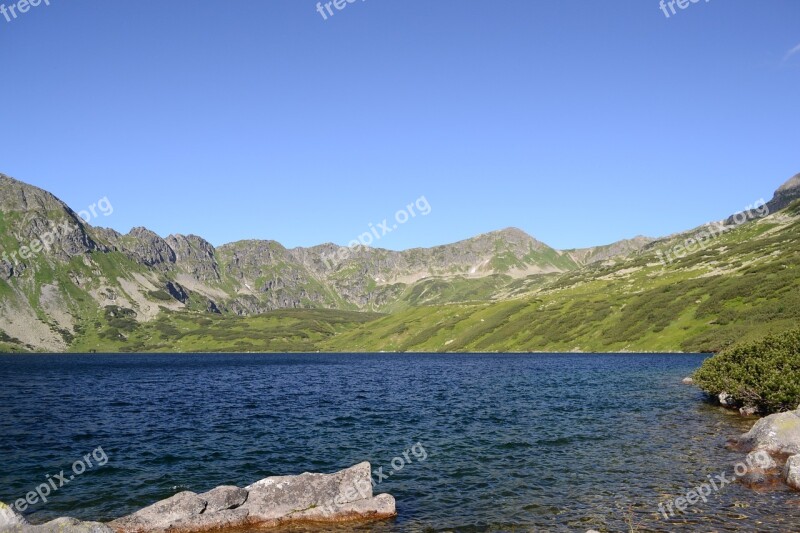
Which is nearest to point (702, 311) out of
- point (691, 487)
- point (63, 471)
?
point (691, 487)

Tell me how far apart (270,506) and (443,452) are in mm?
16642

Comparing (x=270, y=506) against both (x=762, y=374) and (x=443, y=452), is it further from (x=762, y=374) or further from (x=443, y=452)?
(x=762, y=374)

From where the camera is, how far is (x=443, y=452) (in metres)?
38.7

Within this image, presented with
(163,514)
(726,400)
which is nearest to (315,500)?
(163,514)

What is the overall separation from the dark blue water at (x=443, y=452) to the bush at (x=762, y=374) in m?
3.32

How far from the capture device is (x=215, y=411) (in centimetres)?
6438

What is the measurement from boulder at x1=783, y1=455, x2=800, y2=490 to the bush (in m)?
17.2

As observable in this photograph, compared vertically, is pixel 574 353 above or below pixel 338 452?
Result: below

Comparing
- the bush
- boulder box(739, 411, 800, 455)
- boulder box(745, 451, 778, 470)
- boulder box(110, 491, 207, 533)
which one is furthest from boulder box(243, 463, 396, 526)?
the bush

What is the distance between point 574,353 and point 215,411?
533 feet

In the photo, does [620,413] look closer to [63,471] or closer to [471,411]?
[471,411]

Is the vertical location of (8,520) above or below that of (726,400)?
above

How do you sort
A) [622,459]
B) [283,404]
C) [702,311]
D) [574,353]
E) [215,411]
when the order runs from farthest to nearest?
[574,353], [702,311], [283,404], [215,411], [622,459]

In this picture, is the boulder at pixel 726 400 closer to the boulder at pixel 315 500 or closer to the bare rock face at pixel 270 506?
the boulder at pixel 315 500
